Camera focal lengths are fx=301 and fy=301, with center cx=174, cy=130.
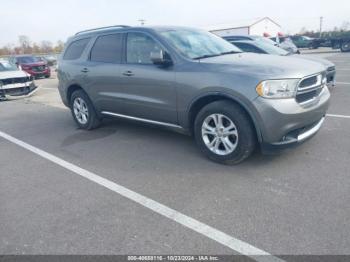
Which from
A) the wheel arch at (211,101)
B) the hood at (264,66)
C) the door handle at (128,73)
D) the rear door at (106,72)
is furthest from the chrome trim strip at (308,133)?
the rear door at (106,72)

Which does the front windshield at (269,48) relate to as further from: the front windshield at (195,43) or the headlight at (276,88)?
the headlight at (276,88)

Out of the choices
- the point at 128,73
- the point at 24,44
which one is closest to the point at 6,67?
the point at 128,73

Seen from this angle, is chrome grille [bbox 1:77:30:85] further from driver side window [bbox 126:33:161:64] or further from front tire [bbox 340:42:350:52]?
front tire [bbox 340:42:350:52]

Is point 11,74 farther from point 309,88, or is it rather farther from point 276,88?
point 309,88

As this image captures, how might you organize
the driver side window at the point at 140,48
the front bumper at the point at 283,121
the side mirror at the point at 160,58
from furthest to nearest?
the driver side window at the point at 140,48
the side mirror at the point at 160,58
the front bumper at the point at 283,121

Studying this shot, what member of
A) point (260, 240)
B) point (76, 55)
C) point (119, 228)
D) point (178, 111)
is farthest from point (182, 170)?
point (76, 55)

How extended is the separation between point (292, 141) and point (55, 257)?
276cm

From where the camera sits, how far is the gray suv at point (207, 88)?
3451 mm

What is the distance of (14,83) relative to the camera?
10.9 m

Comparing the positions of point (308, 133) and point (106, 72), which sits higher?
point (106, 72)

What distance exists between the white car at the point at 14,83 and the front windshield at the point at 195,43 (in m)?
8.45

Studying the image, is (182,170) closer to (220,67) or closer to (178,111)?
(178,111)

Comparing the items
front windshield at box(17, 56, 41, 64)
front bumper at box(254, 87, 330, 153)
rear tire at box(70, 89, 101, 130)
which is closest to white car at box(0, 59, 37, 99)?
rear tire at box(70, 89, 101, 130)

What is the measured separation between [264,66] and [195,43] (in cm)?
132
